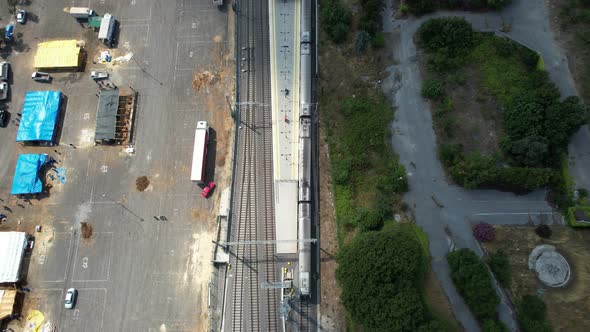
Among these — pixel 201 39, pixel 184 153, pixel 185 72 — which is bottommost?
pixel 184 153

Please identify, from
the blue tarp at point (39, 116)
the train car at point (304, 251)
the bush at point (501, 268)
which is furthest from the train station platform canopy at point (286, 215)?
the blue tarp at point (39, 116)

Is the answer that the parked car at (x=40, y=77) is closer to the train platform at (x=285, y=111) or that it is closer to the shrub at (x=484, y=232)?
the train platform at (x=285, y=111)

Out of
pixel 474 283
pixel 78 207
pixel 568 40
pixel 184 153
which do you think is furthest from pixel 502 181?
pixel 78 207

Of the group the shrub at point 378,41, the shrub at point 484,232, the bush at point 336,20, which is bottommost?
the shrub at point 484,232

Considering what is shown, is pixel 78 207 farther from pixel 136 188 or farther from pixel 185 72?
pixel 185 72

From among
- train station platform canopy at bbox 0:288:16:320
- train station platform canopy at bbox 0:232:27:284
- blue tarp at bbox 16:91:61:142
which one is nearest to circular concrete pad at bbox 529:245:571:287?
train station platform canopy at bbox 0:288:16:320

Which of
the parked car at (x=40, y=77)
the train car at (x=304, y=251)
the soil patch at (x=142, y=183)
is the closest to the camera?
the train car at (x=304, y=251)

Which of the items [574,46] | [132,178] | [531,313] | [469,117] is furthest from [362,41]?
[531,313]

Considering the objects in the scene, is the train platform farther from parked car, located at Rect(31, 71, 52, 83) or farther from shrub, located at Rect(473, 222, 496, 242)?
parked car, located at Rect(31, 71, 52, 83)
